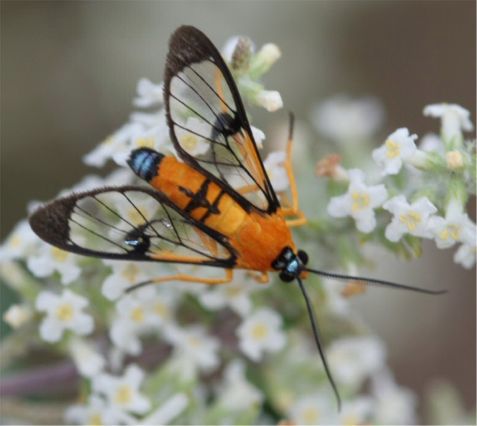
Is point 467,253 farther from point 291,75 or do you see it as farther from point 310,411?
point 291,75

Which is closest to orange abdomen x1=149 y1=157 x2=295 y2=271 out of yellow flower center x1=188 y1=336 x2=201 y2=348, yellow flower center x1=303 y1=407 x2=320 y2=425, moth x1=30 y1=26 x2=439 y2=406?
moth x1=30 y1=26 x2=439 y2=406

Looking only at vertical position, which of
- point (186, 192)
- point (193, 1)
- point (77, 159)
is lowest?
point (186, 192)

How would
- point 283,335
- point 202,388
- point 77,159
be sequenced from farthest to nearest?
point 77,159, point 202,388, point 283,335

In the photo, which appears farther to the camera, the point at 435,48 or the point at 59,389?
the point at 435,48

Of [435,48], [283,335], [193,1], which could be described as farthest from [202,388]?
[435,48]

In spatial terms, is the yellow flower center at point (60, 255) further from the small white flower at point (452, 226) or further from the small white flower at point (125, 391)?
the small white flower at point (452, 226)

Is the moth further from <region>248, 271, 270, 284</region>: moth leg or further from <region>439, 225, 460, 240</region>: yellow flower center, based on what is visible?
<region>439, 225, 460, 240</region>: yellow flower center

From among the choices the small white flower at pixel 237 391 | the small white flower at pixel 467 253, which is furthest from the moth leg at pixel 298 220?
the small white flower at pixel 237 391

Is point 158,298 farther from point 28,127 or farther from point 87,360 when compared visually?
point 28,127
